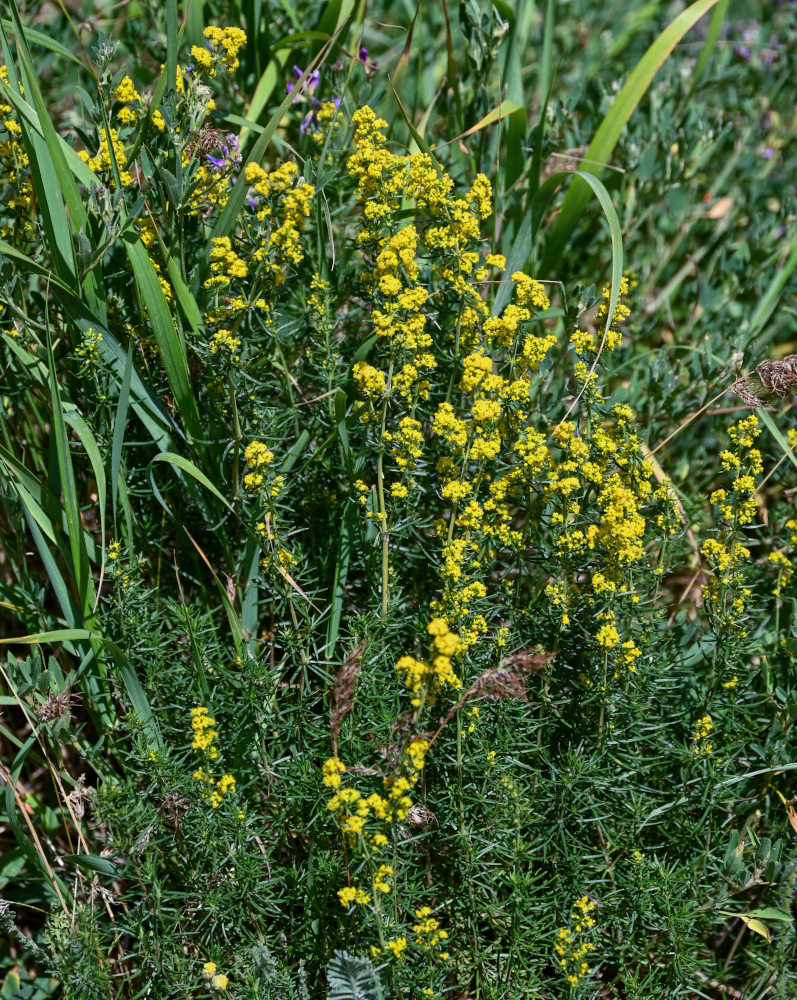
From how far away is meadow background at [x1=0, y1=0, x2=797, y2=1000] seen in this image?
235cm

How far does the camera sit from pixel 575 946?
2.35m

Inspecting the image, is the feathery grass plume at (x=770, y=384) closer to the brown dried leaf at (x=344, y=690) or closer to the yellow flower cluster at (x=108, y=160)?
the brown dried leaf at (x=344, y=690)

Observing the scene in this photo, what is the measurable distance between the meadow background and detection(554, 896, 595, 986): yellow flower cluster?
13 mm

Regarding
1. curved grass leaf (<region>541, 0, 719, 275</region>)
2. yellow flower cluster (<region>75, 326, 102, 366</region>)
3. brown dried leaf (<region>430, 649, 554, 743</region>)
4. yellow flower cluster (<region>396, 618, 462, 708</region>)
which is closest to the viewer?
yellow flower cluster (<region>396, 618, 462, 708</region>)

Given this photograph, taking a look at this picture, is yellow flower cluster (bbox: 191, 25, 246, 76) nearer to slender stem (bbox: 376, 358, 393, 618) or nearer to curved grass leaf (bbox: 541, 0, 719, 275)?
slender stem (bbox: 376, 358, 393, 618)

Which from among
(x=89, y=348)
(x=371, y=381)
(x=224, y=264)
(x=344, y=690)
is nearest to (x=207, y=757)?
(x=344, y=690)

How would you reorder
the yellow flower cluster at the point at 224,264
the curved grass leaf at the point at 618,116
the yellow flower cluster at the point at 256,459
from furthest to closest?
the curved grass leaf at the point at 618,116
the yellow flower cluster at the point at 224,264
the yellow flower cluster at the point at 256,459

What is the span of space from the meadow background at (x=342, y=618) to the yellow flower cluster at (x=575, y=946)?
0.01 meters

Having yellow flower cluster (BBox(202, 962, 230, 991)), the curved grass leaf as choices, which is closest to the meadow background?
yellow flower cluster (BBox(202, 962, 230, 991))

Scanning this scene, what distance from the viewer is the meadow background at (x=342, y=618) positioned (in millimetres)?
2352

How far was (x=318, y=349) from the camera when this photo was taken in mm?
2732

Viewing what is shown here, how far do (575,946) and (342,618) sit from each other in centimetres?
112

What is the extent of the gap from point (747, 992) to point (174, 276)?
8.17ft

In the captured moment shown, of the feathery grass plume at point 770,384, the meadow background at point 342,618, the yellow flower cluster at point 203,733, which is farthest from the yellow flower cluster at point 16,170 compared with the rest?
the feathery grass plume at point 770,384
